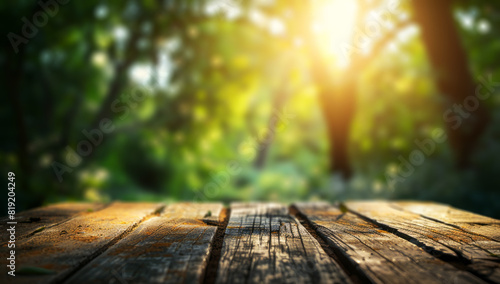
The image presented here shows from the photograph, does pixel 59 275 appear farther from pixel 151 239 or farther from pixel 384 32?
pixel 384 32

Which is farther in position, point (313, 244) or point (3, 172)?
point (3, 172)

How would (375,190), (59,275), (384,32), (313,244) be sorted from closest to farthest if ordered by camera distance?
(59,275) < (313,244) < (375,190) < (384,32)

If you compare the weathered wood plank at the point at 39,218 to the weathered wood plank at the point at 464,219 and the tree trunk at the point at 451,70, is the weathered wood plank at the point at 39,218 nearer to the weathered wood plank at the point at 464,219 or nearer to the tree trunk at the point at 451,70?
the weathered wood plank at the point at 464,219

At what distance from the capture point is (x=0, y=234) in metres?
1.43

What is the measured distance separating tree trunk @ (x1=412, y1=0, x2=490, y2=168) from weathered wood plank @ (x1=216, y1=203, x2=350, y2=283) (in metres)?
4.35

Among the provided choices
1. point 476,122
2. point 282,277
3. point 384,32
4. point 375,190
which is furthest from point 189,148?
point 282,277

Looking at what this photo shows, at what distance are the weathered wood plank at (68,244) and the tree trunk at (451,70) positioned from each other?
471 cm

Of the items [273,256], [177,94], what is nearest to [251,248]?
[273,256]

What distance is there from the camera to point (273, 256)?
1149 millimetres

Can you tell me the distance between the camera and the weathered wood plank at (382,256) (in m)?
0.97

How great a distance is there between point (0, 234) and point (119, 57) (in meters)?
5.99

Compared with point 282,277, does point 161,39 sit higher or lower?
higher

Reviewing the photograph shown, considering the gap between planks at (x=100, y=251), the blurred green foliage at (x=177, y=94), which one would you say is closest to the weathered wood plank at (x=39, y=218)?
the gap between planks at (x=100, y=251)

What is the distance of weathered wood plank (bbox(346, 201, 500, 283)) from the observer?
108cm
